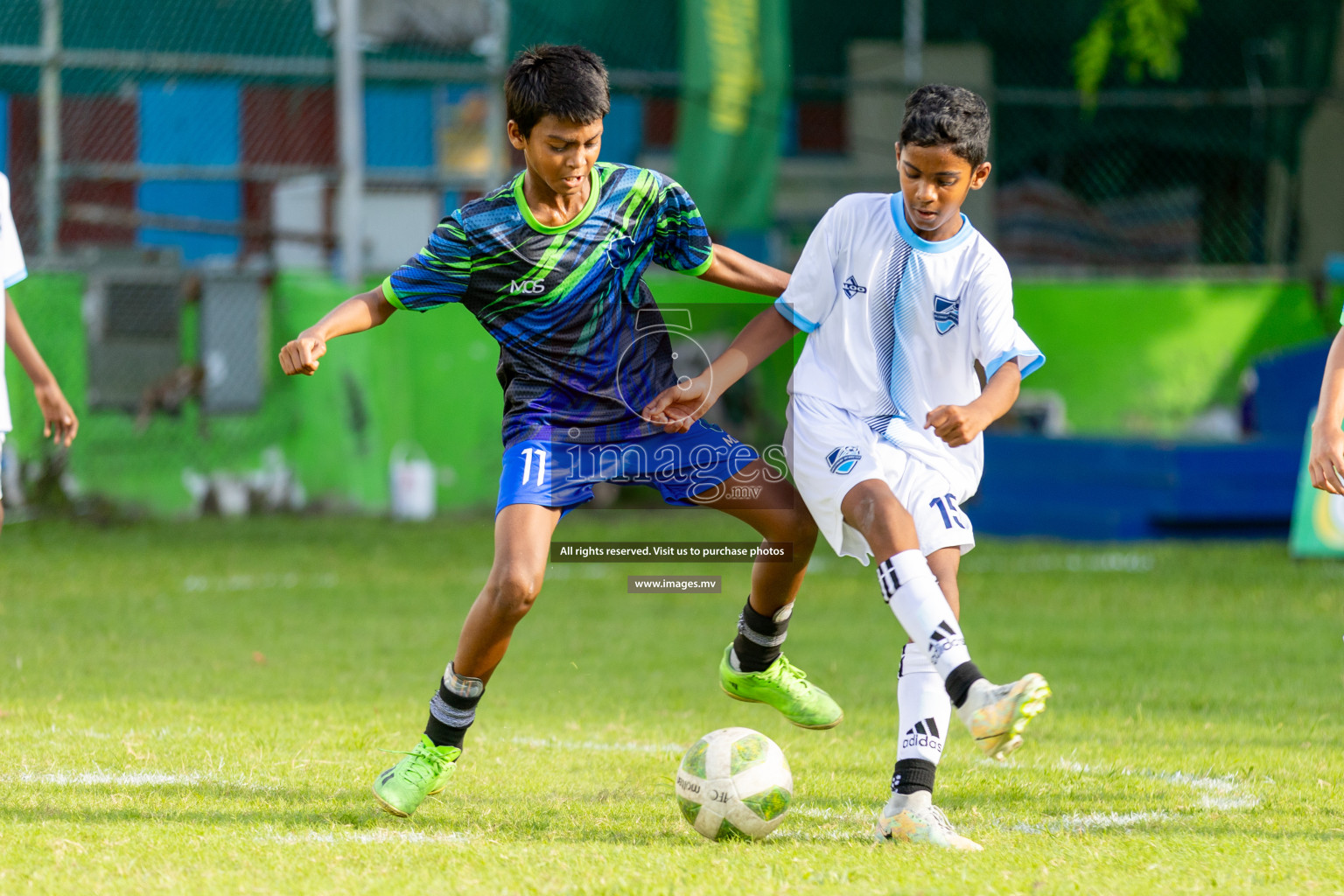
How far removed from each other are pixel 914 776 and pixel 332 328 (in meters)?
1.90

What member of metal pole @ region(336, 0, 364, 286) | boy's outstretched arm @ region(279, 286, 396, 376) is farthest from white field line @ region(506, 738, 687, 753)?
metal pole @ region(336, 0, 364, 286)

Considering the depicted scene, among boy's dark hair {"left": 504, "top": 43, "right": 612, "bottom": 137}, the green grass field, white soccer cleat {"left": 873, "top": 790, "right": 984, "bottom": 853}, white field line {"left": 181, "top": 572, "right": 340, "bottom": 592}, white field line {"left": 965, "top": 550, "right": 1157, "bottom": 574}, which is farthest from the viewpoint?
white field line {"left": 965, "top": 550, "right": 1157, "bottom": 574}

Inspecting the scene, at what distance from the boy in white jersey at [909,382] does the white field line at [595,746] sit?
1189 mm

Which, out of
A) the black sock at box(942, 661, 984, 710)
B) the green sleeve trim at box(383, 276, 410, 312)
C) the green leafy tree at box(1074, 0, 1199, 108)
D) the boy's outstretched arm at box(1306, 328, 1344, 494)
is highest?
the green leafy tree at box(1074, 0, 1199, 108)

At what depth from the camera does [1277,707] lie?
230 inches

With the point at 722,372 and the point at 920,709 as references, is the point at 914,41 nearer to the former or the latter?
the point at 722,372

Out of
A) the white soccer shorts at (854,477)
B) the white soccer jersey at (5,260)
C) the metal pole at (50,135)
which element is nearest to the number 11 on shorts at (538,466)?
the white soccer shorts at (854,477)

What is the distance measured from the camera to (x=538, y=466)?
438 centimetres

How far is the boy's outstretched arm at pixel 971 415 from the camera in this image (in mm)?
3758

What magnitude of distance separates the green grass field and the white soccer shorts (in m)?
0.74

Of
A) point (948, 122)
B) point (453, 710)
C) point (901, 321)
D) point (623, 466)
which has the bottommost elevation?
point (453, 710)

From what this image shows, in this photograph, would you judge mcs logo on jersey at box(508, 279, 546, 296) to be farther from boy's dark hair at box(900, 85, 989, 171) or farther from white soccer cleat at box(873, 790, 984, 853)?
white soccer cleat at box(873, 790, 984, 853)

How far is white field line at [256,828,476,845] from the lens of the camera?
378cm

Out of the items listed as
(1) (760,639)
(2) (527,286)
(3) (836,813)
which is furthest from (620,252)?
(3) (836,813)
